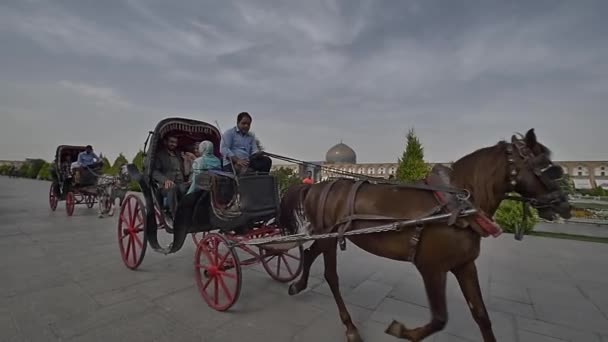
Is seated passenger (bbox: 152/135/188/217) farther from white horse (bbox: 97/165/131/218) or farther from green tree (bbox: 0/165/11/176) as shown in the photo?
green tree (bbox: 0/165/11/176)

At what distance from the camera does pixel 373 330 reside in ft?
8.58

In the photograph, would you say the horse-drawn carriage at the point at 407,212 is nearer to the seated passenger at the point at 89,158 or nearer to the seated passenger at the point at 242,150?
the seated passenger at the point at 242,150

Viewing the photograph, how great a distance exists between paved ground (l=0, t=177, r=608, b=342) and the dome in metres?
35.2

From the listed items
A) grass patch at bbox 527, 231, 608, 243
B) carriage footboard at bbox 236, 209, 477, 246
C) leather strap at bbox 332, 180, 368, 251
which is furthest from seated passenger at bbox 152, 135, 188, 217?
grass patch at bbox 527, 231, 608, 243

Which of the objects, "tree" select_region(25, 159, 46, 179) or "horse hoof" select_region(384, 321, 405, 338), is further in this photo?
"tree" select_region(25, 159, 46, 179)

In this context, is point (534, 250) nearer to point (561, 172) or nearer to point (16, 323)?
point (561, 172)

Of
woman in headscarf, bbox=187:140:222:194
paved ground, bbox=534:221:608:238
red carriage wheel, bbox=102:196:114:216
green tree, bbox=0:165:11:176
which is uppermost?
green tree, bbox=0:165:11:176

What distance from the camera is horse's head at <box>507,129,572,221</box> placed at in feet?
6.22

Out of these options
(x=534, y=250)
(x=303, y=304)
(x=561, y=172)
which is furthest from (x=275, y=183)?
(x=534, y=250)

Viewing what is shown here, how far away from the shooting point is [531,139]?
196 centimetres

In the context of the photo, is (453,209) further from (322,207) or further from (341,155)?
(341,155)

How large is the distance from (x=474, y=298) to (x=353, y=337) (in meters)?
1.01

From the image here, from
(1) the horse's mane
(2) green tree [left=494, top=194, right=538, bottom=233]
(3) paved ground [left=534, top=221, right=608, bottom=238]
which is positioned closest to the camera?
(1) the horse's mane

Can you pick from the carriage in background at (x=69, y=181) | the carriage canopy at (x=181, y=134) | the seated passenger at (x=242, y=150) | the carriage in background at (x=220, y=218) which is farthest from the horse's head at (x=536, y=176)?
the carriage in background at (x=69, y=181)
